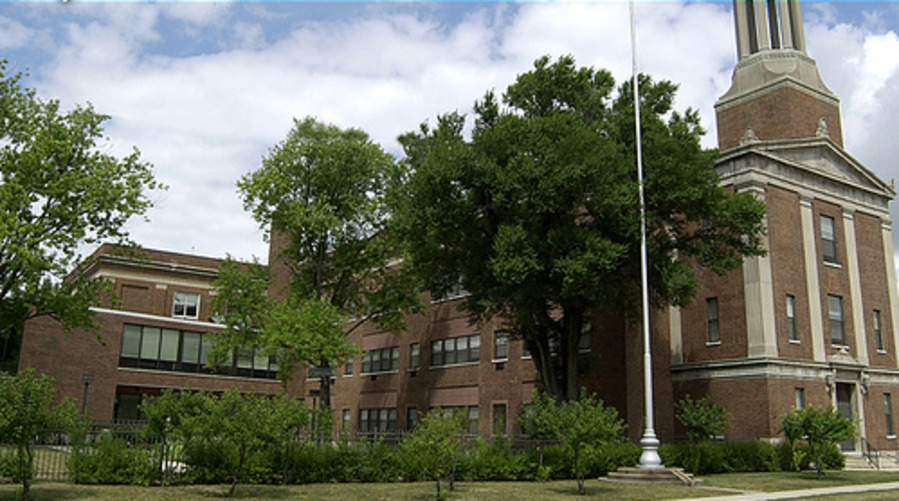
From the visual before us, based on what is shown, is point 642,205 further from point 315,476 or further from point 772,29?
point 772,29

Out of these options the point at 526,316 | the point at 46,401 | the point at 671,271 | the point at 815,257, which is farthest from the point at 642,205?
the point at 46,401

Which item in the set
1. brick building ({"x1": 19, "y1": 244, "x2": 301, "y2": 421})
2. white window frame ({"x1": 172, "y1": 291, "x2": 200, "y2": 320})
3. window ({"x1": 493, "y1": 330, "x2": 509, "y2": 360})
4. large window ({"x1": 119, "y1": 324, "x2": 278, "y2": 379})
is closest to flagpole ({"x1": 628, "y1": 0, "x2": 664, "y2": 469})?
window ({"x1": 493, "y1": 330, "x2": 509, "y2": 360})

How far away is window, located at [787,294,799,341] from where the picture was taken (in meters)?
35.1

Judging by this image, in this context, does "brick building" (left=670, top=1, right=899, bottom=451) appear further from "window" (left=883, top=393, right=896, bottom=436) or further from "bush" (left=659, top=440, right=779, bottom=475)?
"bush" (left=659, top=440, right=779, bottom=475)

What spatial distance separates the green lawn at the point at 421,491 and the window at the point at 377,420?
27.2 m

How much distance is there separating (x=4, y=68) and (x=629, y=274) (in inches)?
1066

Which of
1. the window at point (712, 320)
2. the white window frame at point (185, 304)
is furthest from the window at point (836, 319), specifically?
the white window frame at point (185, 304)

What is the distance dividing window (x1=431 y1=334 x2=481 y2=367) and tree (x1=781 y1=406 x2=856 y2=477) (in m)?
20.4

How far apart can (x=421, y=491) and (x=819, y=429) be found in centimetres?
1464

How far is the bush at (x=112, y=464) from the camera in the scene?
20641 millimetres

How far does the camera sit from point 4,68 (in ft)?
107

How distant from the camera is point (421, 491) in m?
21.6

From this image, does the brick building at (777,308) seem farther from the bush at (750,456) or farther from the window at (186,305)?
the window at (186,305)

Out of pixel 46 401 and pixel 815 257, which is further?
pixel 815 257
